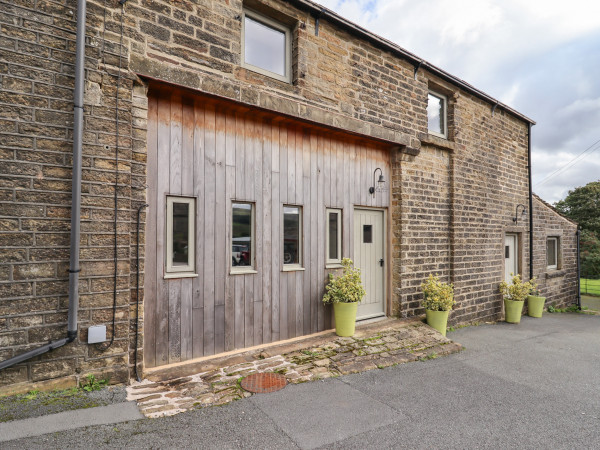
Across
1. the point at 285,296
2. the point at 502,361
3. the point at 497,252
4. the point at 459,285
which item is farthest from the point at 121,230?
the point at 497,252

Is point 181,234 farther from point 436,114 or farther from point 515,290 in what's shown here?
point 515,290

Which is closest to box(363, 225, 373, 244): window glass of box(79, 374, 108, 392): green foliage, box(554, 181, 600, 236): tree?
box(79, 374, 108, 392): green foliage

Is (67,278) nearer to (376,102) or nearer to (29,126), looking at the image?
(29,126)

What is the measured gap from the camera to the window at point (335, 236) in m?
5.42

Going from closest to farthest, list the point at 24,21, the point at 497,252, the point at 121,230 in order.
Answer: the point at 24,21, the point at 121,230, the point at 497,252

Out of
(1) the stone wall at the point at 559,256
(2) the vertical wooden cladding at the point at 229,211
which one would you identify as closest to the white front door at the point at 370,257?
(2) the vertical wooden cladding at the point at 229,211

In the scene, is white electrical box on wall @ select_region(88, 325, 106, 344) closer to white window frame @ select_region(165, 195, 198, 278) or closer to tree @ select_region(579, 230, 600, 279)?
white window frame @ select_region(165, 195, 198, 278)

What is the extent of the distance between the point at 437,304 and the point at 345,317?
189 centimetres

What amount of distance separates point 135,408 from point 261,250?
227cm

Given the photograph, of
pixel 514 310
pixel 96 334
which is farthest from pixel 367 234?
pixel 514 310

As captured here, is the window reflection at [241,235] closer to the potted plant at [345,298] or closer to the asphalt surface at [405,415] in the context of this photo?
the potted plant at [345,298]

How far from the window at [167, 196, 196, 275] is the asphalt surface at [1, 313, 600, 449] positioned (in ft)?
5.39

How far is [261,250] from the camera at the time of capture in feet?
15.2

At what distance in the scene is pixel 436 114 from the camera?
23.0ft
